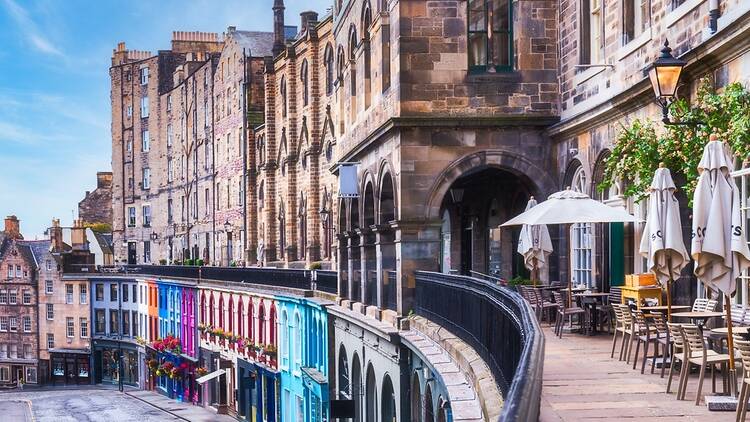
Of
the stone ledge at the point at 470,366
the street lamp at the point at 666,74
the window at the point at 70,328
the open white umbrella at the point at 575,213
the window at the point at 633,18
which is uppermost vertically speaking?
the window at the point at 633,18

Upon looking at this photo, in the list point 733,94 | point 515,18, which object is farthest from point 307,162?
point 733,94

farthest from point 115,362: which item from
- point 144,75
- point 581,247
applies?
point 581,247

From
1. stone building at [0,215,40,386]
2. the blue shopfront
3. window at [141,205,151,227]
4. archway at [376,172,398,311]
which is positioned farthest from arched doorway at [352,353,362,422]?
stone building at [0,215,40,386]

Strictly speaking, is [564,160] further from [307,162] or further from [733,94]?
[307,162]

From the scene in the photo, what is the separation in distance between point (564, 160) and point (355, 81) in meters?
8.31

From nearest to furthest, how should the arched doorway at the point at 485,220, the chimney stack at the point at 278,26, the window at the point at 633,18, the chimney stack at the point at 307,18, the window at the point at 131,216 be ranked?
1. the window at the point at 633,18
2. the arched doorway at the point at 485,220
3. the chimney stack at the point at 307,18
4. the chimney stack at the point at 278,26
5. the window at the point at 131,216

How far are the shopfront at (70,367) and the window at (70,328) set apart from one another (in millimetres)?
1158

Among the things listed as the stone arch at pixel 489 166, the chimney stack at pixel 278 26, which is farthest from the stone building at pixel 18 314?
the stone arch at pixel 489 166

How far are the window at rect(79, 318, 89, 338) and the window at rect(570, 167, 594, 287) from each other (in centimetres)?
6328

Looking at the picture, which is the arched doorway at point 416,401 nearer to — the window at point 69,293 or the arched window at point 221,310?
the arched window at point 221,310

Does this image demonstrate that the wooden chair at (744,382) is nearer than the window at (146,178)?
Yes

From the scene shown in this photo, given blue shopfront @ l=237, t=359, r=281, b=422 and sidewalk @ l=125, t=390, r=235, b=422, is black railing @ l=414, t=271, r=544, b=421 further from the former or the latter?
sidewalk @ l=125, t=390, r=235, b=422

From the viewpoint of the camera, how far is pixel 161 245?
79875 mm

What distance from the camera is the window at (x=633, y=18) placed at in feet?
58.5
